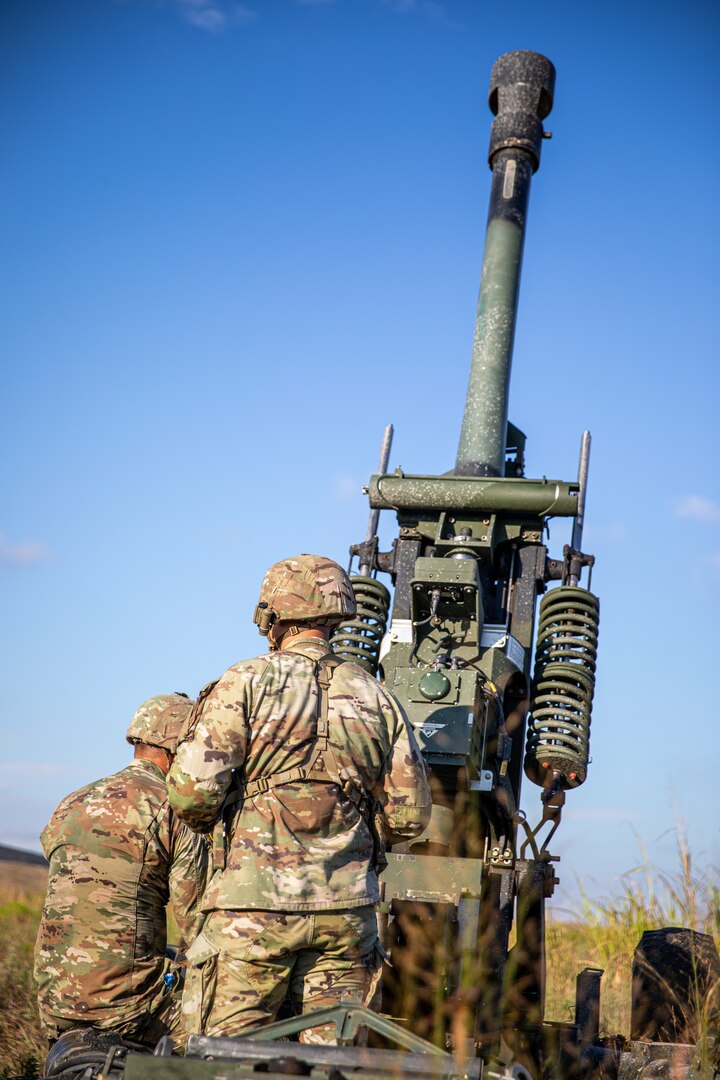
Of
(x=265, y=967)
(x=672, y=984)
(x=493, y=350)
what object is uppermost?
(x=493, y=350)

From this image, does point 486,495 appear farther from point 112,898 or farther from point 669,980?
point 112,898

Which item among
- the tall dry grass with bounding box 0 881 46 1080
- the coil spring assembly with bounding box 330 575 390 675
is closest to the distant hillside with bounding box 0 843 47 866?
the tall dry grass with bounding box 0 881 46 1080

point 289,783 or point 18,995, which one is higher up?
point 289,783

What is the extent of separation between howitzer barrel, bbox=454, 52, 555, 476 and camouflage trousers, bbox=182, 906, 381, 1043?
16.2 feet

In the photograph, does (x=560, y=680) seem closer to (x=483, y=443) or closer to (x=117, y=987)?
(x=483, y=443)

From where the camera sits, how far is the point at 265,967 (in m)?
3.92

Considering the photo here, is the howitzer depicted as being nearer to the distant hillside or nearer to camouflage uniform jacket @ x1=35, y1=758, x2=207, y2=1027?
camouflage uniform jacket @ x1=35, y1=758, x2=207, y2=1027

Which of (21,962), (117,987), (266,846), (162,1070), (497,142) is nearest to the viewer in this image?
(162,1070)

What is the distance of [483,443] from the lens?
8727mm

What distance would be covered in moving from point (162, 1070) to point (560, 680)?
4865 mm

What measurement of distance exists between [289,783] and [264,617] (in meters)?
0.65

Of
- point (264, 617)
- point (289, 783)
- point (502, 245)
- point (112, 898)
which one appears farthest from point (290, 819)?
point (502, 245)

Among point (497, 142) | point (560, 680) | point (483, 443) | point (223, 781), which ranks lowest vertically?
point (223, 781)

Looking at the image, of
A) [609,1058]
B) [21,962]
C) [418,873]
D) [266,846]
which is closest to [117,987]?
[266,846]
